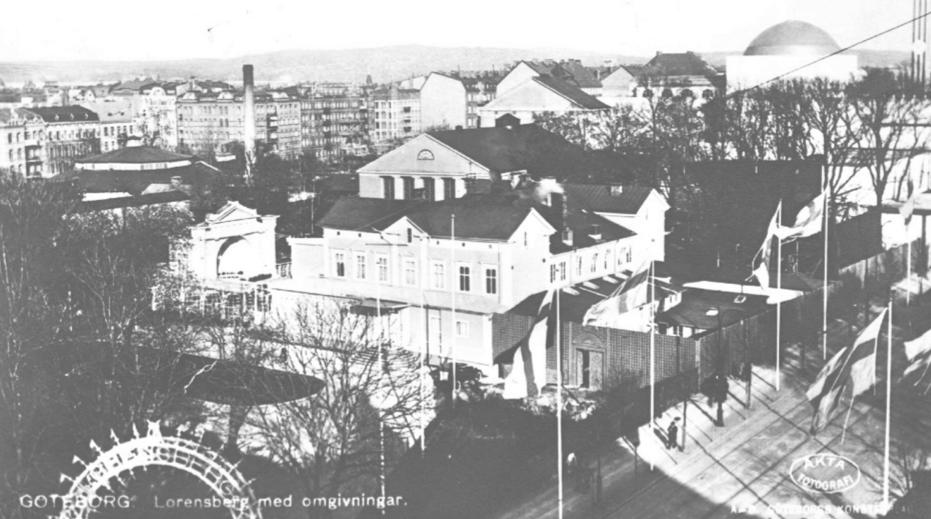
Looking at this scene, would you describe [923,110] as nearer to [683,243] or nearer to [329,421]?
[683,243]

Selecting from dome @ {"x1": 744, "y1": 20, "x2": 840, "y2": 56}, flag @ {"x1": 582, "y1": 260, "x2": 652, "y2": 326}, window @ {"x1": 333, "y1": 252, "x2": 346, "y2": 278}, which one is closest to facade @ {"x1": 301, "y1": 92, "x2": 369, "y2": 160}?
dome @ {"x1": 744, "y1": 20, "x2": 840, "y2": 56}

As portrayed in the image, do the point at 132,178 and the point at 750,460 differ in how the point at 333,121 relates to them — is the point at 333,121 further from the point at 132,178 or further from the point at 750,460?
the point at 750,460

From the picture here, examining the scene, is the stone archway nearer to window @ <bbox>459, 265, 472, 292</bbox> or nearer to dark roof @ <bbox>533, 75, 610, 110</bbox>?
window @ <bbox>459, 265, 472, 292</bbox>

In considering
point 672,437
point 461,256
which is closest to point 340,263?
point 461,256

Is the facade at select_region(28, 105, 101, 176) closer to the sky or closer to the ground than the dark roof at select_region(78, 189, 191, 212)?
closer to the sky

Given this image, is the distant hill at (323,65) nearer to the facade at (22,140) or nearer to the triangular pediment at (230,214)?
the facade at (22,140)
